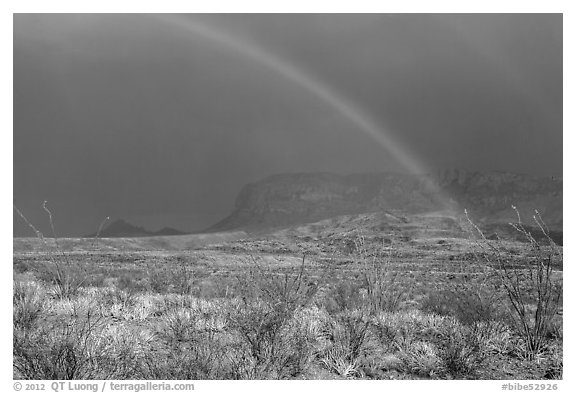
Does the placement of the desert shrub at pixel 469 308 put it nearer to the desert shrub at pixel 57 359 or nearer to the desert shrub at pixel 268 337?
the desert shrub at pixel 268 337

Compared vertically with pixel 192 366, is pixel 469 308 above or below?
above

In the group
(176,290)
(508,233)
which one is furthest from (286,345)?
(508,233)

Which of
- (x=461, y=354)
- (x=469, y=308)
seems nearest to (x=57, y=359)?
(x=461, y=354)

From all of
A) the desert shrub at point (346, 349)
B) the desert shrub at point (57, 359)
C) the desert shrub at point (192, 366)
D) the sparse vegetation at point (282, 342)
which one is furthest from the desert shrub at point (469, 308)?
the desert shrub at point (57, 359)

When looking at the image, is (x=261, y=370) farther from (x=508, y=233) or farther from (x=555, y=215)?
(x=555, y=215)

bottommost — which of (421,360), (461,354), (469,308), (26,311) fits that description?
(26,311)

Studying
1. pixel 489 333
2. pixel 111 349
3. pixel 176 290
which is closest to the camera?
pixel 111 349

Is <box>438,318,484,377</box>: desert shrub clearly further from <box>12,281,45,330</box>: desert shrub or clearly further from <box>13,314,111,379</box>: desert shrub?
<box>12,281,45,330</box>: desert shrub

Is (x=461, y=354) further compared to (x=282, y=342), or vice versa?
(x=282, y=342)

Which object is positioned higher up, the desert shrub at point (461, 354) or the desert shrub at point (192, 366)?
the desert shrub at point (461, 354)

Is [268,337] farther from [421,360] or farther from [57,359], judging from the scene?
[57,359]

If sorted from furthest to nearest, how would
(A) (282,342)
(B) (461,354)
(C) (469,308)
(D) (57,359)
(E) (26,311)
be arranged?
(C) (469,308), (E) (26,311), (A) (282,342), (B) (461,354), (D) (57,359)
